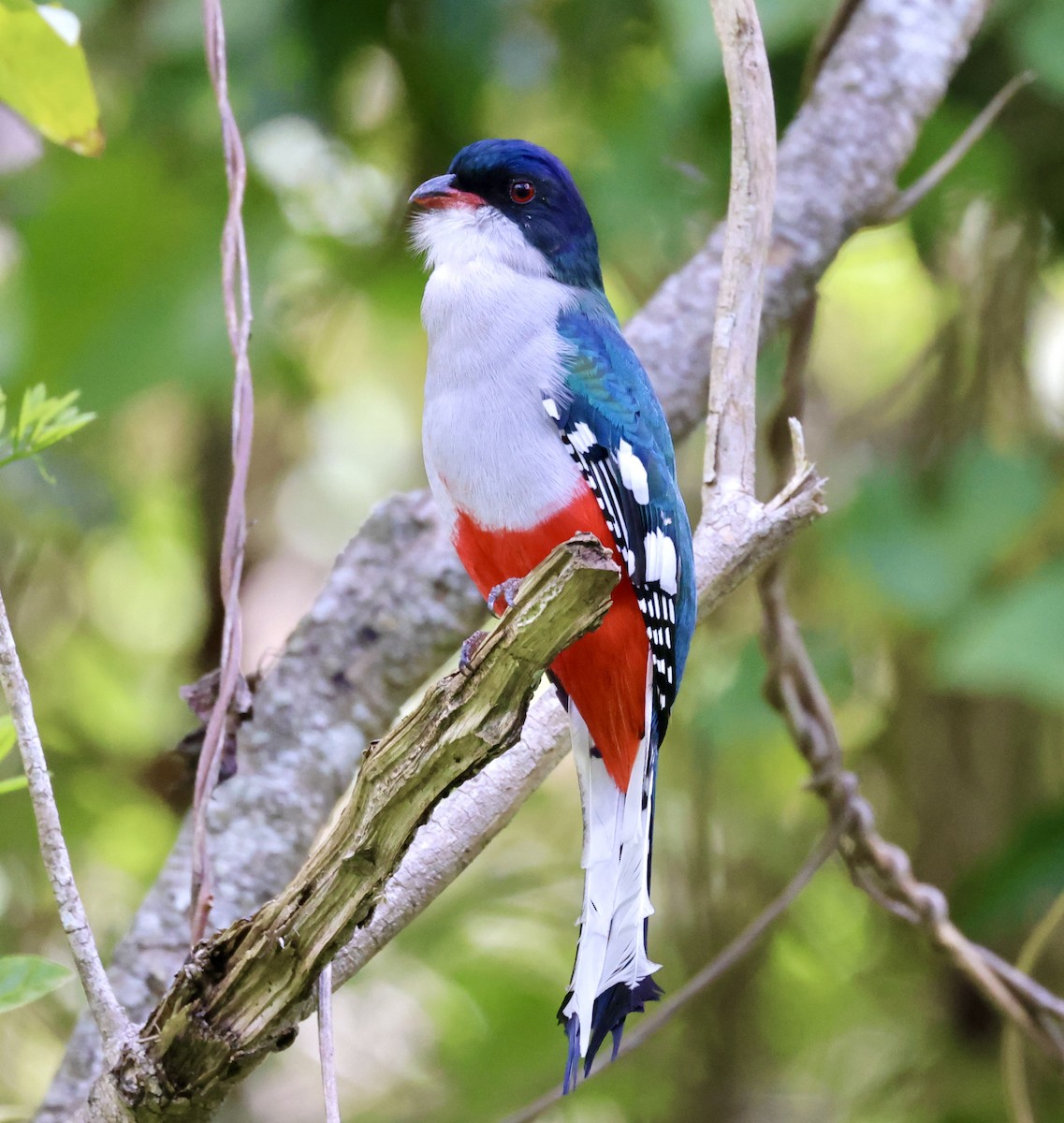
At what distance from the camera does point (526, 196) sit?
1.81m

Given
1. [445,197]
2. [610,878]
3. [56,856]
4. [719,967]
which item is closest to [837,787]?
[719,967]

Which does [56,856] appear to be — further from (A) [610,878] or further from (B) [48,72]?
(B) [48,72]

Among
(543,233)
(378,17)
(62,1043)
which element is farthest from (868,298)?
(62,1043)

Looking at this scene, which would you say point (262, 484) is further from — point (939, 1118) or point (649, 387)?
point (939, 1118)

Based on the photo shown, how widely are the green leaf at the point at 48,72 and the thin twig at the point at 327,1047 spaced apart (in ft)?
3.21

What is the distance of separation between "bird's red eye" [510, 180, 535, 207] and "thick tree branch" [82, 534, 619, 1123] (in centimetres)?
80

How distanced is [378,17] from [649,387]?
1564 mm

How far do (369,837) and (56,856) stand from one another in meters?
0.30

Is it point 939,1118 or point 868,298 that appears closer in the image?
point 939,1118

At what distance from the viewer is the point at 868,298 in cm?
385

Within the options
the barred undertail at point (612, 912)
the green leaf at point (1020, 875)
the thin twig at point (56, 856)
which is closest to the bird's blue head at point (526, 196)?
the barred undertail at point (612, 912)

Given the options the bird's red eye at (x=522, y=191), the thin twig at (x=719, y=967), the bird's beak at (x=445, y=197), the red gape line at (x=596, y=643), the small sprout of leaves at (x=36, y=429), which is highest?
the bird's beak at (x=445, y=197)

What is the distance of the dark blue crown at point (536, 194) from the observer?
180 centimetres

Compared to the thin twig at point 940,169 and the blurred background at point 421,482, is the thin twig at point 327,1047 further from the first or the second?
the thin twig at point 940,169
